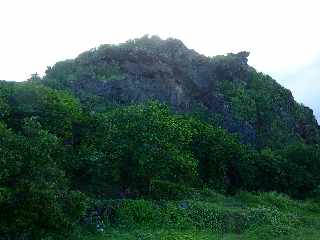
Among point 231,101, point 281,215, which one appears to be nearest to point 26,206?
point 281,215

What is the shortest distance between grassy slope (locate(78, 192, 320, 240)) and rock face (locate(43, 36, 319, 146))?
3340 centimetres

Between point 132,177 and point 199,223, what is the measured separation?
9.22 metres

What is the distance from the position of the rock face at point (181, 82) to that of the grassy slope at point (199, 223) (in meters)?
33.4

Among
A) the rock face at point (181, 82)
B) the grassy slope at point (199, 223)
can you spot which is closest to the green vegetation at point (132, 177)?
the grassy slope at point (199, 223)

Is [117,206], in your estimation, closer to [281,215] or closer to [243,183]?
[281,215]

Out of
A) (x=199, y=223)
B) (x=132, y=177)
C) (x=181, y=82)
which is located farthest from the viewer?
(x=181, y=82)

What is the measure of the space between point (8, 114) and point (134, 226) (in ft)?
37.9

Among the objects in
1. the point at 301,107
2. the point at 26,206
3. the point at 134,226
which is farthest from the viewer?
the point at 301,107

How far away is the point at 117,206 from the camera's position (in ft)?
101

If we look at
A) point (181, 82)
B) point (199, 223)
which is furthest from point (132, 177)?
point (181, 82)

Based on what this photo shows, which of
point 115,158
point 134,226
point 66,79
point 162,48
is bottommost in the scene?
point 134,226

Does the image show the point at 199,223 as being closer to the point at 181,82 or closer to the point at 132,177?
the point at 132,177

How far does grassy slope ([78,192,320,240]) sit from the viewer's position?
27.9 meters

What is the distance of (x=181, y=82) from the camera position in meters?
72.6
